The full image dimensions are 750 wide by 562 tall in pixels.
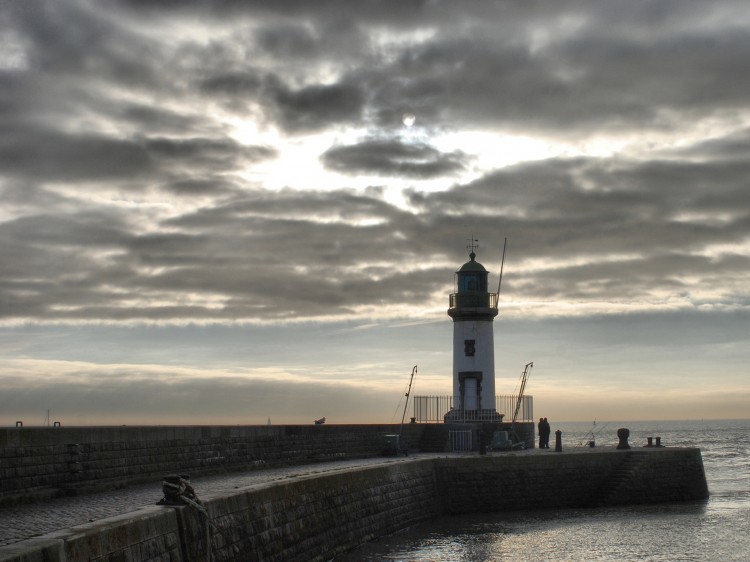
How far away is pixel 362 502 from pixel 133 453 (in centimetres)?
559

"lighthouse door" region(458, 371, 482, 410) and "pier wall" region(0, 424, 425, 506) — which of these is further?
"lighthouse door" region(458, 371, 482, 410)

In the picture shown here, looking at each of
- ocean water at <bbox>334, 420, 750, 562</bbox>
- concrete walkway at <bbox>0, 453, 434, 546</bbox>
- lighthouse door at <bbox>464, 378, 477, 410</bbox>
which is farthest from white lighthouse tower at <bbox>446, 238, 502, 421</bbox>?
concrete walkway at <bbox>0, 453, 434, 546</bbox>

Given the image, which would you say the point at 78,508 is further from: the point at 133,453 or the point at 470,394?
the point at 470,394

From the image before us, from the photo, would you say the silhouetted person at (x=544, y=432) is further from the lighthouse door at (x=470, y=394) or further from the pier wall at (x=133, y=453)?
the pier wall at (x=133, y=453)

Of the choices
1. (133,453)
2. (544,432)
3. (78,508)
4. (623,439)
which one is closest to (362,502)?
(133,453)

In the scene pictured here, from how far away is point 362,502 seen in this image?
70.3 feet

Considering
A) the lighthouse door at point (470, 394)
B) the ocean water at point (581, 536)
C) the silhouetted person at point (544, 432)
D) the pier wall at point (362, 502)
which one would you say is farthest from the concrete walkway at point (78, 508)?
the silhouetted person at point (544, 432)

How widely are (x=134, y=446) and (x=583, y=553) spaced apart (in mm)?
10997

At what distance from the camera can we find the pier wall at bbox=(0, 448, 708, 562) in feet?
34.9

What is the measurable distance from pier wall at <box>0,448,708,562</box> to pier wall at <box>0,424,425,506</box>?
3.31 m

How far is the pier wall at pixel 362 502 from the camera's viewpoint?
1064 centimetres

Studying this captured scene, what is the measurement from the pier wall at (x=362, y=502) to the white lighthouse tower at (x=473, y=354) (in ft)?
19.1

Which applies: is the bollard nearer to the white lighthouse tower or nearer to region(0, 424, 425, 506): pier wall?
the white lighthouse tower

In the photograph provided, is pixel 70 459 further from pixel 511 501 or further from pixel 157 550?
pixel 511 501
